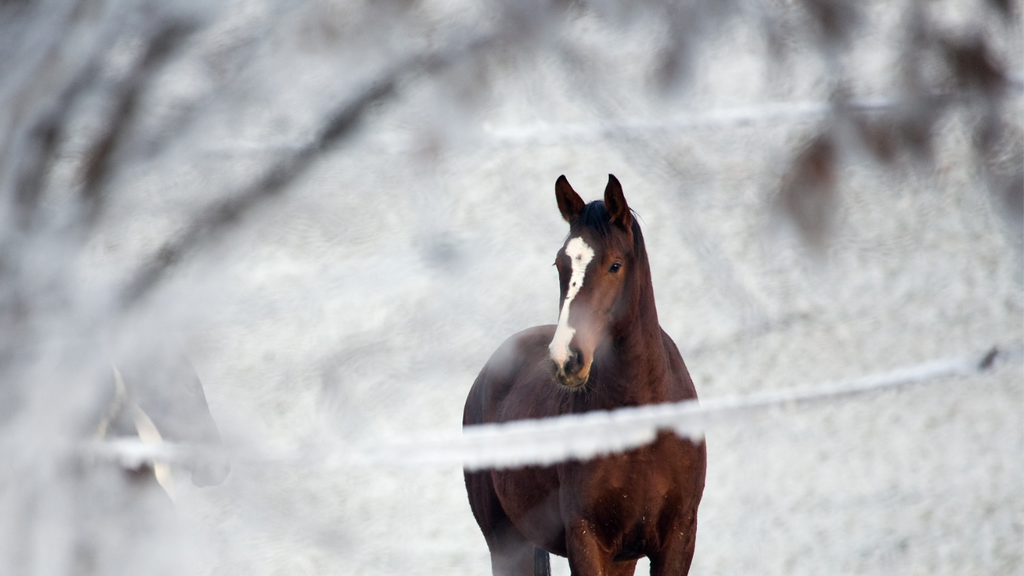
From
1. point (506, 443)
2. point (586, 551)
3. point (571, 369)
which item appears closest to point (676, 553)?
point (586, 551)

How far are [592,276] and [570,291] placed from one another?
0.7 inches

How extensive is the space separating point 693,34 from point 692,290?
10 cm

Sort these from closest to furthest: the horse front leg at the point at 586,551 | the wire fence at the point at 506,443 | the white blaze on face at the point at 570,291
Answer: the wire fence at the point at 506,443 → the white blaze on face at the point at 570,291 → the horse front leg at the point at 586,551

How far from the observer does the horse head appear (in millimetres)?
529

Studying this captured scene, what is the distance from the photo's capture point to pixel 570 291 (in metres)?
0.55

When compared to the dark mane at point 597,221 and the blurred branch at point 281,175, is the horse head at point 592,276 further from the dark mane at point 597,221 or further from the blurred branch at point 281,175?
the blurred branch at point 281,175

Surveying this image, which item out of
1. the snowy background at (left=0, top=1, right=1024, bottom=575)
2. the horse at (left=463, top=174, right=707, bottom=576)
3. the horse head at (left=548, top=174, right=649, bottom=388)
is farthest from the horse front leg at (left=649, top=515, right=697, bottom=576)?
the snowy background at (left=0, top=1, right=1024, bottom=575)

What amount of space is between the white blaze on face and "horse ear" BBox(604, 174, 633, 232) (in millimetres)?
29

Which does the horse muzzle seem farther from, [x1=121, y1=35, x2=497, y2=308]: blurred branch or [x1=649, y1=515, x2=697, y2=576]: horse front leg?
[x1=121, y1=35, x2=497, y2=308]: blurred branch

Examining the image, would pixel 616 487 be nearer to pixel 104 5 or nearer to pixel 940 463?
pixel 940 463

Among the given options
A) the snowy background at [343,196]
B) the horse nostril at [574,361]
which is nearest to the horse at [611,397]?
the horse nostril at [574,361]

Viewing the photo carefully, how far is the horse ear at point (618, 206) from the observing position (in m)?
0.56

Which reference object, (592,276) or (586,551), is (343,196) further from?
(586,551)

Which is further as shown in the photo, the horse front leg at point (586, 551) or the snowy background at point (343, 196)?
the horse front leg at point (586, 551)
